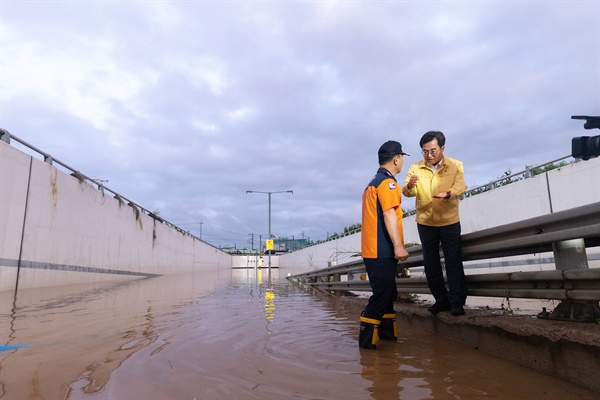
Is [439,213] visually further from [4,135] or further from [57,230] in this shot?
[57,230]

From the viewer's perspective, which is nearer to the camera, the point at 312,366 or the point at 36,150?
the point at 312,366

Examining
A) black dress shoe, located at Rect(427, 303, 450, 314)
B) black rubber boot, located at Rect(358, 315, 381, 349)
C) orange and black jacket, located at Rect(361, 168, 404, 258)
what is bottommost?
black rubber boot, located at Rect(358, 315, 381, 349)

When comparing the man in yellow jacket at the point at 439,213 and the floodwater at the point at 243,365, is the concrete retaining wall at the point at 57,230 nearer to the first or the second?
the floodwater at the point at 243,365

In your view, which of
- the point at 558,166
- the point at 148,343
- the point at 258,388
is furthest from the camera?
the point at 558,166

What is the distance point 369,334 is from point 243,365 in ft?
3.88

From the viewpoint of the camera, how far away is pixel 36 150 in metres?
10.3

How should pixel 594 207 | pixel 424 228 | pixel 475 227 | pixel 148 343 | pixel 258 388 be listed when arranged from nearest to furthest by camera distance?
pixel 258 388 → pixel 594 207 → pixel 148 343 → pixel 424 228 → pixel 475 227

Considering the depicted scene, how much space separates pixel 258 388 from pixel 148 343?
5.34 feet

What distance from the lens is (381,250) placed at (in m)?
3.41

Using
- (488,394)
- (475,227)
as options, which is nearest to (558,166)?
(475,227)

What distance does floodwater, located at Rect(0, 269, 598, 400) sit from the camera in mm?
2131

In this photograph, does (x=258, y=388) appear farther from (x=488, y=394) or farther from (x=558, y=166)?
(x=558, y=166)

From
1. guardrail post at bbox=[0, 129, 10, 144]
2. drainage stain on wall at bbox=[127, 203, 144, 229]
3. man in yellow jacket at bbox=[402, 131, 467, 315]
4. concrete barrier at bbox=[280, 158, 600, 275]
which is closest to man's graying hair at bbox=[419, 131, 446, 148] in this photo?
man in yellow jacket at bbox=[402, 131, 467, 315]

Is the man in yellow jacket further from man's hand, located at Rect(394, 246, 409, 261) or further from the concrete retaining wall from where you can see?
the concrete retaining wall
